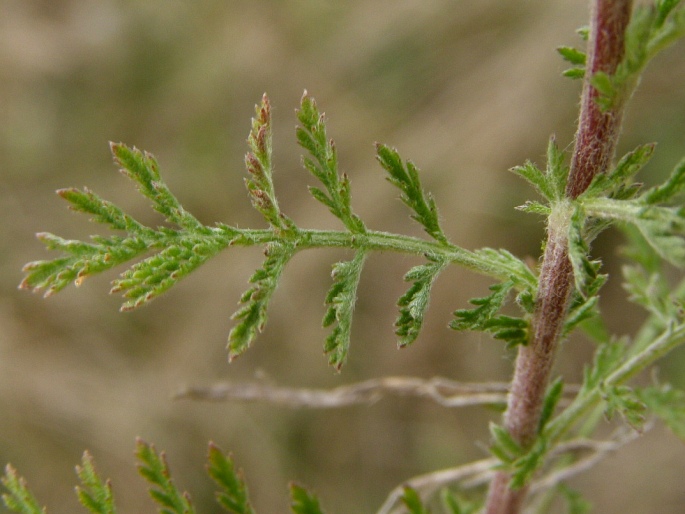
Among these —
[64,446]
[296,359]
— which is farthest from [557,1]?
[64,446]

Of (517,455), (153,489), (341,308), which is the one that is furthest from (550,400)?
(153,489)

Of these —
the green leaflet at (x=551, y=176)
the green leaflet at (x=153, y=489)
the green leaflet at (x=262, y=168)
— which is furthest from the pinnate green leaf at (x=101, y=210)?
the green leaflet at (x=551, y=176)

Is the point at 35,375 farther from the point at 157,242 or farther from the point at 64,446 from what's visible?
the point at 157,242

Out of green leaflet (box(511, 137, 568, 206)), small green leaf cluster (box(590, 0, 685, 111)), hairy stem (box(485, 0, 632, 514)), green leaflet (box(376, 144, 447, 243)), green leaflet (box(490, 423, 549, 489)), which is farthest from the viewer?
green leaflet (box(490, 423, 549, 489))

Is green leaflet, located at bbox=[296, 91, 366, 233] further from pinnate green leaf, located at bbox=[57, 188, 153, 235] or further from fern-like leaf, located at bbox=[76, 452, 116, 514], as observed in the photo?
fern-like leaf, located at bbox=[76, 452, 116, 514]

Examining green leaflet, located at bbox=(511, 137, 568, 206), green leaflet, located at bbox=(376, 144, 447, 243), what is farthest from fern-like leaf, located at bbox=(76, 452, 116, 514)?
green leaflet, located at bbox=(511, 137, 568, 206)

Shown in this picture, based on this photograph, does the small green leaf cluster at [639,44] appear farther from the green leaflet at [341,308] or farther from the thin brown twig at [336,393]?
the thin brown twig at [336,393]
